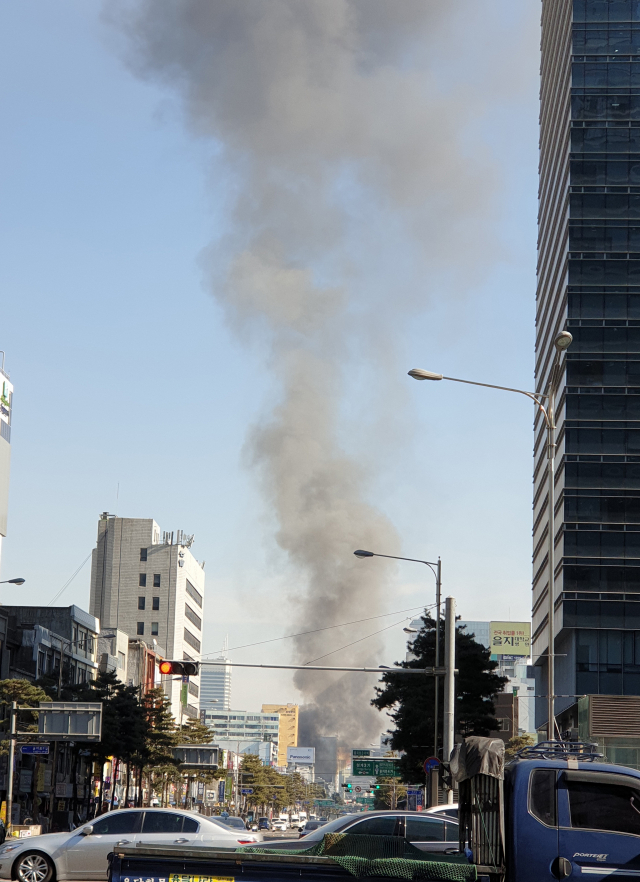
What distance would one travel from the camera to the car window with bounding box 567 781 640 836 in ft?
36.7

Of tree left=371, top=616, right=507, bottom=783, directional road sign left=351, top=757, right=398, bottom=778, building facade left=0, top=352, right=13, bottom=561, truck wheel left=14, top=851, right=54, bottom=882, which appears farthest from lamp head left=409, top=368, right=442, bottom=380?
directional road sign left=351, top=757, right=398, bottom=778

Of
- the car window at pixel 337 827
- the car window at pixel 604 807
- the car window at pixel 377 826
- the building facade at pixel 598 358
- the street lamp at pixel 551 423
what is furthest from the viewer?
the building facade at pixel 598 358

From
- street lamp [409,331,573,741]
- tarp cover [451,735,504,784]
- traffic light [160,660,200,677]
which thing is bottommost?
tarp cover [451,735,504,784]

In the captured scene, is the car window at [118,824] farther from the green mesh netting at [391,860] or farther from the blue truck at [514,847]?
the blue truck at [514,847]

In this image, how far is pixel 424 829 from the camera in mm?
19031

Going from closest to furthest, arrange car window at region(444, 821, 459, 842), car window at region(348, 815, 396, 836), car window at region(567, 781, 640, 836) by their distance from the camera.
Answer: car window at region(567, 781, 640, 836) < car window at region(444, 821, 459, 842) < car window at region(348, 815, 396, 836)

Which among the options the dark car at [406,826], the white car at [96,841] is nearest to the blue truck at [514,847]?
the dark car at [406,826]

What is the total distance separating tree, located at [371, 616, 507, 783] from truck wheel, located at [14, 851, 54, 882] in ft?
131

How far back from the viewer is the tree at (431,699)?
61.5 m

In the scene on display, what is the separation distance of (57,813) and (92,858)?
46927mm

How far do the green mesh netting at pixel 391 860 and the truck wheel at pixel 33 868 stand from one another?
11711 millimetres

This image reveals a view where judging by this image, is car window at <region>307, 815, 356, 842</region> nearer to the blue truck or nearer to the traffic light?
the blue truck

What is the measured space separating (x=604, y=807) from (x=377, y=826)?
882 cm

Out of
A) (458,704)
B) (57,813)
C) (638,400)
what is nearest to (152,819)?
(458,704)
